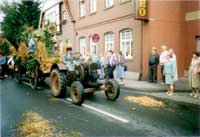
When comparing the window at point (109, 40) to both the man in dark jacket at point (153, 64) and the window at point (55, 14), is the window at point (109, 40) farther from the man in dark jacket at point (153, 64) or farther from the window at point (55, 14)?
the window at point (55, 14)

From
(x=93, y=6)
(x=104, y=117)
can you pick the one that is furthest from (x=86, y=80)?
(x=93, y=6)

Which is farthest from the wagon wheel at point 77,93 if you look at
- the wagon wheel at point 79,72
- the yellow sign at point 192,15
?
the yellow sign at point 192,15

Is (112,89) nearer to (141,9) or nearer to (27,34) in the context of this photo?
(27,34)

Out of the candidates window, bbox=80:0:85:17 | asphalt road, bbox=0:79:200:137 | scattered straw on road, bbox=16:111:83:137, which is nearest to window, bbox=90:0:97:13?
window, bbox=80:0:85:17

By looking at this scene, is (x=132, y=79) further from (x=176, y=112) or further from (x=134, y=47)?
(x=176, y=112)

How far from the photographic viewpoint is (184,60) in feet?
67.7

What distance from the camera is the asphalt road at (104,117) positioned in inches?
272

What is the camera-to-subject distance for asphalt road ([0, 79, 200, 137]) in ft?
22.6

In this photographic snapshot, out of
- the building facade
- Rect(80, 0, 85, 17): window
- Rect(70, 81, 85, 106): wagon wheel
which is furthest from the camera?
Rect(80, 0, 85, 17): window

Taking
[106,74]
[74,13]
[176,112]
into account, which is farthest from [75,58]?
[74,13]

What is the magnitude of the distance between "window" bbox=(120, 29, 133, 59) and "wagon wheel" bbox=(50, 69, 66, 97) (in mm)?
9894

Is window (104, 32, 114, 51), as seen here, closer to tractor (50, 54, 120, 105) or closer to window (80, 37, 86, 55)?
window (80, 37, 86, 55)

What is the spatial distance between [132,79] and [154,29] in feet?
11.2

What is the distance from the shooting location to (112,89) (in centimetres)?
1114
